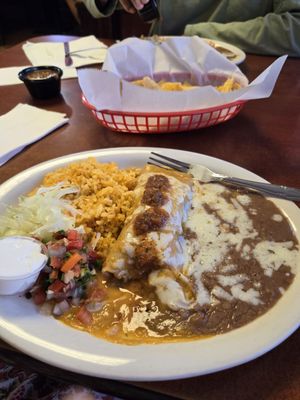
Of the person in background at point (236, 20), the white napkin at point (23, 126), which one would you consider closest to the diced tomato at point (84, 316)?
the white napkin at point (23, 126)

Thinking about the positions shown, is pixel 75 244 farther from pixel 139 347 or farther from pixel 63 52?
pixel 63 52

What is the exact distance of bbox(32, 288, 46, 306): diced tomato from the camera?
3.10ft

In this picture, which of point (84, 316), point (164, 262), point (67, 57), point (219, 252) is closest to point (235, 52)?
point (67, 57)

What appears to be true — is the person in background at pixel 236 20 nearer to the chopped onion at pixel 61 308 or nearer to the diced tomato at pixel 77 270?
the diced tomato at pixel 77 270

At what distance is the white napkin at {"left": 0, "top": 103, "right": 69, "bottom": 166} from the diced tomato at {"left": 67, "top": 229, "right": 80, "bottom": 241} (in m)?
0.69

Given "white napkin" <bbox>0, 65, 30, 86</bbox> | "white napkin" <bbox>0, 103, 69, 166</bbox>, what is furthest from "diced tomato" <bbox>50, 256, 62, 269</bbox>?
"white napkin" <bbox>0, 65, 30, 86</bbox>

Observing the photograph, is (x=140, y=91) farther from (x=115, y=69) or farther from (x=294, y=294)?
(x=294, y=294)

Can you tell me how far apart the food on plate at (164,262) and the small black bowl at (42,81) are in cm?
100

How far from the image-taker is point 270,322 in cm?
83

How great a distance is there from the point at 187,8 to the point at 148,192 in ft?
7.68

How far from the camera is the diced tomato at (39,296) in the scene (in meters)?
0.94

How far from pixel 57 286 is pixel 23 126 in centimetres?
115

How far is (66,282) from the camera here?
950mm

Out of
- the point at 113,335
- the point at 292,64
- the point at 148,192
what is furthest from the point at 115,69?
the point at 113,335
